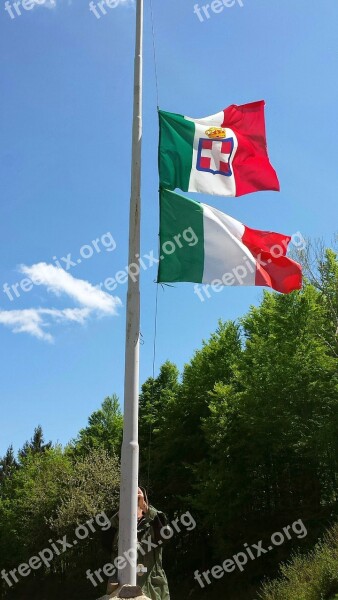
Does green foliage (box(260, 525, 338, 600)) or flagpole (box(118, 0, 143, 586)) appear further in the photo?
green foliage (box(260, 525, 338, 600))

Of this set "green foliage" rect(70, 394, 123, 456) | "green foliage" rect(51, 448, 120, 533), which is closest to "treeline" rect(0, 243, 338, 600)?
"green foliage" rect(51, 448, 120, 533)

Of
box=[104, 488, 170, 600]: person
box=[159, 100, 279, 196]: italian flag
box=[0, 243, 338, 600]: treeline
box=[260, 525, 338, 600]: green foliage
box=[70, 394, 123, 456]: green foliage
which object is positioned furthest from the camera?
box=[70, 394, 123, 456]: green foliage

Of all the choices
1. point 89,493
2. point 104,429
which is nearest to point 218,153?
point 89,493

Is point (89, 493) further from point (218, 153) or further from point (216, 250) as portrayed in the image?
point (218, 153)

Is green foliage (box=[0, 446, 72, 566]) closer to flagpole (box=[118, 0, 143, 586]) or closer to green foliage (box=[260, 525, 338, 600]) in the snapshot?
green foliage (box=[260, 525, 338, 600])

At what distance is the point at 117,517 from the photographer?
22.2 ft

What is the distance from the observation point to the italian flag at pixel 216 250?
8.36 m

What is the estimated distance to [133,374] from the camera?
7051mm

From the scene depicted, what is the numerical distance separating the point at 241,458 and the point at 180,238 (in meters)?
28.7

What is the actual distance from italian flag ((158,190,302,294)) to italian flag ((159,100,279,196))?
492mm

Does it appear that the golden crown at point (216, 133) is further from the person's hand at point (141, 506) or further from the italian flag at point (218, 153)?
the person's hand at point (141, 506)

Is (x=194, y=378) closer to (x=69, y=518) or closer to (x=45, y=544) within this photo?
(x=69, y=518)

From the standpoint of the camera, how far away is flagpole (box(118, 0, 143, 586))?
621 cm

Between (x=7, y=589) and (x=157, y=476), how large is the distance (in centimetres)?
2414
